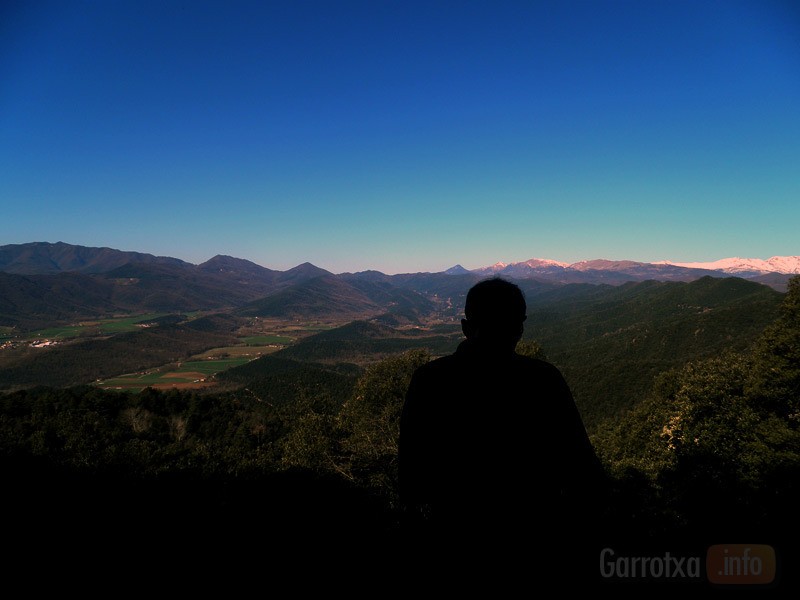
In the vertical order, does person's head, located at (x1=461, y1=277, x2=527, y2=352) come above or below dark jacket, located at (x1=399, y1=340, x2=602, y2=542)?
above

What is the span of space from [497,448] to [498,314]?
44.1 inches

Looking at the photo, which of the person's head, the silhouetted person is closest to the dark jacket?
the silhouetted person

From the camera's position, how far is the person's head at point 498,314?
291 centimetres

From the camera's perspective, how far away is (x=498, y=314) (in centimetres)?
292

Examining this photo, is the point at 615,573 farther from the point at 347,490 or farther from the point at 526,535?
the point at 347,490

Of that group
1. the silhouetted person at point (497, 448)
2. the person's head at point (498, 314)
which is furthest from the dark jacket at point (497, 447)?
the person's head at point (498, 314)

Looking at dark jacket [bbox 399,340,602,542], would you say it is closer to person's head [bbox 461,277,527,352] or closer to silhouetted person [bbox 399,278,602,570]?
silhouetted person [bbox 399,278,602,570]

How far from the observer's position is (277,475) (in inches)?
930

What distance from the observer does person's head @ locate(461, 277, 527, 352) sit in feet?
9.55

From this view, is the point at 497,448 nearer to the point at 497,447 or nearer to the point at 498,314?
the point at 497,447

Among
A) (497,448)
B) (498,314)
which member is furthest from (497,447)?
(498,314)

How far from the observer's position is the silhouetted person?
9.32 feet

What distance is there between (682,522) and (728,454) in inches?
350

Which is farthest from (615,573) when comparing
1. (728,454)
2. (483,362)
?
(728,454)
